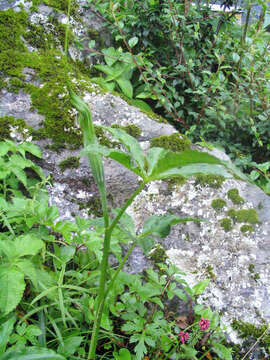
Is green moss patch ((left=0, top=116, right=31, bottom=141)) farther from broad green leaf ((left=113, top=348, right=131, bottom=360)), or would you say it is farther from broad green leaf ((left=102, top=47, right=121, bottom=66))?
broad green leaf ((left=113, top=348, right=131, bottom=360))

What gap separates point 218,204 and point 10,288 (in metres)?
1.41

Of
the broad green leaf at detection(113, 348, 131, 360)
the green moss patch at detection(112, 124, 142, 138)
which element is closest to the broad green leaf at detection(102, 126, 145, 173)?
the broad green leaf at detection(113, 348, 131, 360)

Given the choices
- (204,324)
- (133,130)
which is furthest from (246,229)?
(133,130)

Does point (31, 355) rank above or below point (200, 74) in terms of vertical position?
below

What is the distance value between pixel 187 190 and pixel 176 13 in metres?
1.85

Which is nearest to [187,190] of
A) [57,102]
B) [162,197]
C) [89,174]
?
[162,197]

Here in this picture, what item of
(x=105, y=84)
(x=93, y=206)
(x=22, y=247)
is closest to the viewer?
(x=22, y=247)

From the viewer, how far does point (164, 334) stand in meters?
1.34

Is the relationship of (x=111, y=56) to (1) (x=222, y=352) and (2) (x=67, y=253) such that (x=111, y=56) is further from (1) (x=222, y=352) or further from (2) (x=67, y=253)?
(1) (x=222, y=352)

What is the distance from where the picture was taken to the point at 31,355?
98 cm

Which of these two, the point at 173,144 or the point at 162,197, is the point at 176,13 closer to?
the point at 173,144

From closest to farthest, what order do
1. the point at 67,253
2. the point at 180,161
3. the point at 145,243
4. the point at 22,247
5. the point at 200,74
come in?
the point at 180,161 → the point at 145,243 → the point at 22,247 → the point at 67,253 → the point at 200,74

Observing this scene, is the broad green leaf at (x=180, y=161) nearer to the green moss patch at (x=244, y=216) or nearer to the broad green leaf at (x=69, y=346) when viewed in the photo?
the broad green leaf at (x=69, y=346)

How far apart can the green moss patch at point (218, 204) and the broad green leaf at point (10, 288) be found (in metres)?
1.34
